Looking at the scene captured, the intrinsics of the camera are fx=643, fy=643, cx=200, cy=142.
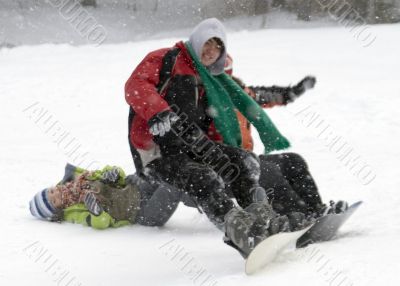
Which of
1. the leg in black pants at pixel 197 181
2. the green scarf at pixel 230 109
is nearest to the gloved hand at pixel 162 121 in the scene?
the leg in black pants at pixel 197 181

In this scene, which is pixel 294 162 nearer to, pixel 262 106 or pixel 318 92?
pixel 262 106

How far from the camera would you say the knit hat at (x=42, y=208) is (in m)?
4.79

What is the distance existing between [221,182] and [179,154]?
0.39 metres

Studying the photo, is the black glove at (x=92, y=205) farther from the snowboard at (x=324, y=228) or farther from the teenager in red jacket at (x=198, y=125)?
the snowboard at (x=324, y=228)

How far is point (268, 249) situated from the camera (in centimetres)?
301

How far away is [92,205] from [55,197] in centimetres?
41

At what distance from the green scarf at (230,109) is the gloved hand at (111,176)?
110cm

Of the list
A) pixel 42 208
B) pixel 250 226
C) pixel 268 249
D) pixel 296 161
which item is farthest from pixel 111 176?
pixel 268 249

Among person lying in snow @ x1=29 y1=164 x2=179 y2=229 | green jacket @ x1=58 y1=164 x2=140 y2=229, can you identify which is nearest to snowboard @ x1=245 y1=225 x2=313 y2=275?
person lying in snow @ x1=29 y1=164 x2=179 y2=229

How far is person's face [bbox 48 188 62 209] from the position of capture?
191 inches

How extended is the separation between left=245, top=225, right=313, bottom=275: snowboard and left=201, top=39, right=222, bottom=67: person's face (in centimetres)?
135

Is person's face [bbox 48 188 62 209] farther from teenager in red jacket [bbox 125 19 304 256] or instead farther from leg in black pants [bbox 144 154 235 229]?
leg in black pants [bbox 144 154 235 229]

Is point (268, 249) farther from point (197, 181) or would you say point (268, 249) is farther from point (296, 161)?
point (296, 161)

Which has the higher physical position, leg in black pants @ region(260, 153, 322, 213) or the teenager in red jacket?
the teenager in red jacket
